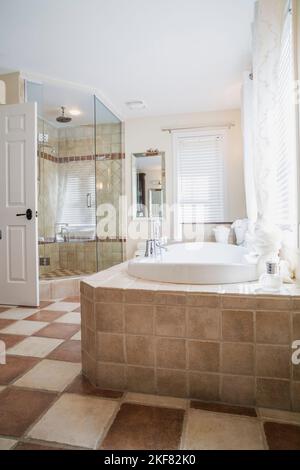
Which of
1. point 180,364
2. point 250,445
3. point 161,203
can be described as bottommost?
point 250,445

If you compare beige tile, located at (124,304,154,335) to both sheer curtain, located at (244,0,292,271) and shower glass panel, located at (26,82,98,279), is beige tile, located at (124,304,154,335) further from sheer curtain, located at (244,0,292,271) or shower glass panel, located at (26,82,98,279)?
shower glass panel, located at (26,82,98,279)

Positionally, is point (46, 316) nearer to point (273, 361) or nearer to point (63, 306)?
point (63, 306)

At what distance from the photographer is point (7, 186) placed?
2682 millimetres

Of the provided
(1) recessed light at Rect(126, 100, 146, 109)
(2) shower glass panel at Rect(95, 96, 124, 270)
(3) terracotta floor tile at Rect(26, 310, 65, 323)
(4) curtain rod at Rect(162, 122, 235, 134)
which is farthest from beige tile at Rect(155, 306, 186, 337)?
(4) curtain rod at Rect(162, 122, 235, 134)

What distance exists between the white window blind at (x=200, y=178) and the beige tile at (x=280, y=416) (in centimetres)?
286

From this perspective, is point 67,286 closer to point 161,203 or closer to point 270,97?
point 161,203

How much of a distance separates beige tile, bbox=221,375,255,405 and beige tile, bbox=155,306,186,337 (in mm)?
270

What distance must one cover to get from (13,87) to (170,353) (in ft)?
9.69

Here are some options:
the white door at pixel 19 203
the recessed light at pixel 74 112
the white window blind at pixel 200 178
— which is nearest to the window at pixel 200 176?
the white window blind at pixel 200 178

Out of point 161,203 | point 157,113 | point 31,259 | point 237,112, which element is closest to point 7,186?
point 31,259

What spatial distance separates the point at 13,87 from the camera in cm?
281

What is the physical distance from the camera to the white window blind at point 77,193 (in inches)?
158

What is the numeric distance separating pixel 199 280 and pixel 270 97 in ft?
3.65

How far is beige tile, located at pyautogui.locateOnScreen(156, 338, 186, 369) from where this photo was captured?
122 centimetres
